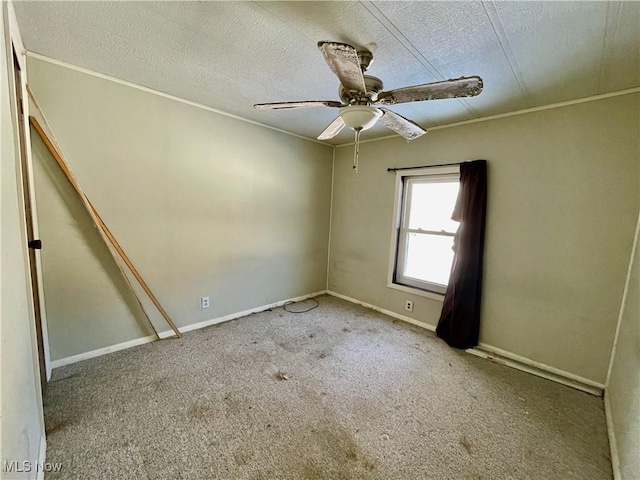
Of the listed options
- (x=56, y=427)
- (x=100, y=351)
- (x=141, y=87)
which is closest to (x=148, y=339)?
(x=100, y=351)

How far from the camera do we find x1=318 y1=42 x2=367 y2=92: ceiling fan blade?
1080 millimetres

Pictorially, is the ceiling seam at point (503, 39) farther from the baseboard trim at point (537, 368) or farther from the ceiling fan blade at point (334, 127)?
the baseboard trim at point (537, 368)

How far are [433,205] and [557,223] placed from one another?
3.67 feet

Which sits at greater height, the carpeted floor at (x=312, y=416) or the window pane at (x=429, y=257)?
the window pane at (x=429, y=257)

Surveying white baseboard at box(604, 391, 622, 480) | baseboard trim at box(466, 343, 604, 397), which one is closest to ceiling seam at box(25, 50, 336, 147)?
baseboard trim at box(466, 343, 604, 397)

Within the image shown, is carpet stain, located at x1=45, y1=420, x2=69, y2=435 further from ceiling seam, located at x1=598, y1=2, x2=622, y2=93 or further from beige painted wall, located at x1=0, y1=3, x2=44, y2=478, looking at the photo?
ceiling seam, located at x1=598, y1=2, x2=622, y2=93

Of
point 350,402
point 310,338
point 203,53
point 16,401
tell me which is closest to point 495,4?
point 203,53

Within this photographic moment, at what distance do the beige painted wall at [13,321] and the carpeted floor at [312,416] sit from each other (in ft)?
1.38

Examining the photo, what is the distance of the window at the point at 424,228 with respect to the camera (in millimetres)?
2914

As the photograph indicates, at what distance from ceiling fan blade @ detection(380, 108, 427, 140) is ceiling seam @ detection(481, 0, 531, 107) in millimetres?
589

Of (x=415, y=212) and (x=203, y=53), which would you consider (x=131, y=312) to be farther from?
(x=415, y=212)

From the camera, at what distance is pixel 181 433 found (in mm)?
1499

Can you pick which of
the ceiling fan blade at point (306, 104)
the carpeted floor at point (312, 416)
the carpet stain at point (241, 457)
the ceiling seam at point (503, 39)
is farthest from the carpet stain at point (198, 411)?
the ceiling seam at point (503, 39)

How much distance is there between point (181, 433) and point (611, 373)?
116 inches
